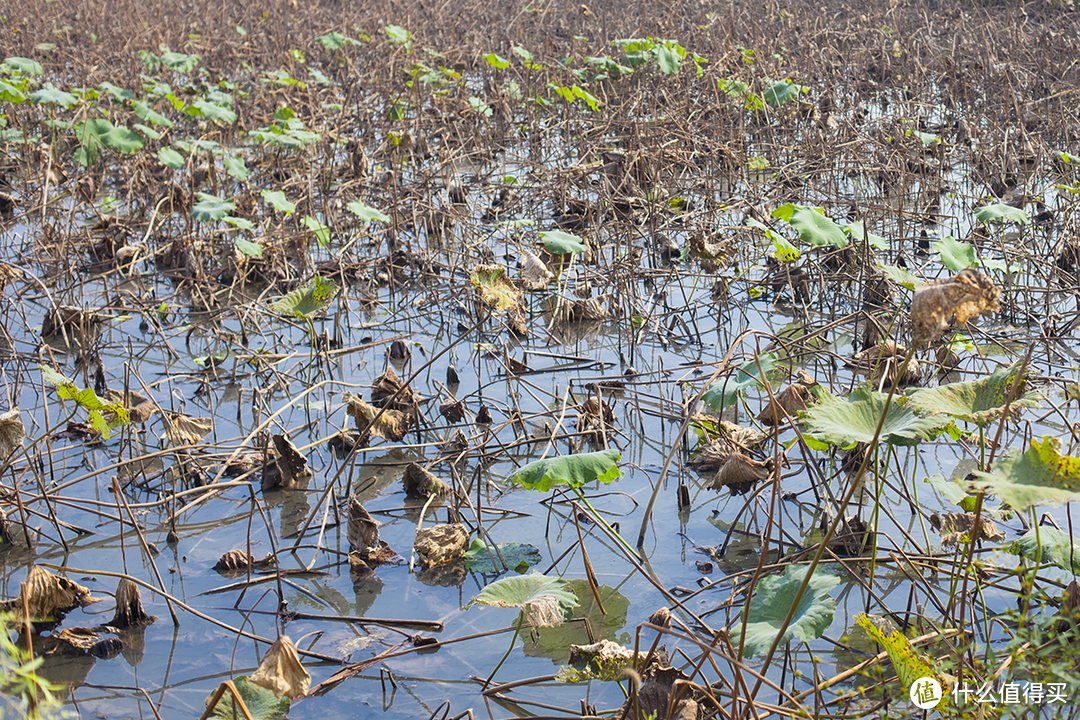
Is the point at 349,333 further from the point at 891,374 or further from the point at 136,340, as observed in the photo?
the point at 891,374

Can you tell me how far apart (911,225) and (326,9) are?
955 centimetres

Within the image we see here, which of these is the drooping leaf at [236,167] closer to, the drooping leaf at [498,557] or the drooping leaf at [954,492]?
the drooping leaf at [498,557]

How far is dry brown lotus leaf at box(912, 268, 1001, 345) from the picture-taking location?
1.36 meters

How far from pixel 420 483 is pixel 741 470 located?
3.41 ft

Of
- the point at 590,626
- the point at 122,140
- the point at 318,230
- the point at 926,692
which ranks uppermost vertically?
the point at 122,140

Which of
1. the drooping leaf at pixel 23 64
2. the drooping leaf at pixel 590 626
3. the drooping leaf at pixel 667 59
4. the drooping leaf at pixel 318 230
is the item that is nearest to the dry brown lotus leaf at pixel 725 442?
the drooping leaf at pixel 590 626

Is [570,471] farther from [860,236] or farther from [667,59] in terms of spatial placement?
[667,59]

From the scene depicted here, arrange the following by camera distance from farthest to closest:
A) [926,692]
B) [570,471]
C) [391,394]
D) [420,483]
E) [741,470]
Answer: [391,394] < [420,483] < [741,470] < [570,471] < [926,692]

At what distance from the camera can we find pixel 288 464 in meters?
3.03

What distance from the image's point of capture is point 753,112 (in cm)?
732

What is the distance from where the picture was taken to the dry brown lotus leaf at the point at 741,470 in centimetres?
265

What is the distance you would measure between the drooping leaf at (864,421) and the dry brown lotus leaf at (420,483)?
53.9 inches

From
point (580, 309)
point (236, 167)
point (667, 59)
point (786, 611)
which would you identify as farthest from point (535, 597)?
point (667, 59)

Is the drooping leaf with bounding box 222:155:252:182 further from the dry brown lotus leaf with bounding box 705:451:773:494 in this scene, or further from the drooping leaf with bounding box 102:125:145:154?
the dry brown lotus leaf with bounding box 705:451:773:494
